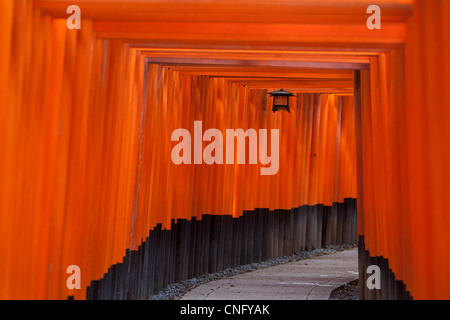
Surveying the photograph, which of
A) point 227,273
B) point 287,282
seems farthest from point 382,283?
point 227,273

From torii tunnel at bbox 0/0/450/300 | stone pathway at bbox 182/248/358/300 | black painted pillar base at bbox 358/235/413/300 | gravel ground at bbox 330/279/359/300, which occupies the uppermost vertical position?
torii tunnel at bbox 0/0/450/300

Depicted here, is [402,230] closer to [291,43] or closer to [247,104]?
[291,43]

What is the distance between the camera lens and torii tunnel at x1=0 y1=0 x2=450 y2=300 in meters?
3.40

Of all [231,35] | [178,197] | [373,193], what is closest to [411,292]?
[373,193]

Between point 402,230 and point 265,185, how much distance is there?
6179 millimetres

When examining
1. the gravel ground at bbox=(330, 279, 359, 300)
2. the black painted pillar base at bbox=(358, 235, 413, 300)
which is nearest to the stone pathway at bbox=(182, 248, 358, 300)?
the gravel ground at bbox=(330, 279, 359, 300)

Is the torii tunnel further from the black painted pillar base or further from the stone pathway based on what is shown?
the stone pathway

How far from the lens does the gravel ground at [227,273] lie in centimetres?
761

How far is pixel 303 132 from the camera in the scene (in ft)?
38.8

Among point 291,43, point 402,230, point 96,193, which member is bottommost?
point 402,230

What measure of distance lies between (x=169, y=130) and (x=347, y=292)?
394 cm

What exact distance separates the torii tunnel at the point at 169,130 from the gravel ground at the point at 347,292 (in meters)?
1.00

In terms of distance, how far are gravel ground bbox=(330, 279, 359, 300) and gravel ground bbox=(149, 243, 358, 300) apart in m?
2.12

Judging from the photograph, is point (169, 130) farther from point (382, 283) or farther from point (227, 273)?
point (382, 283)
